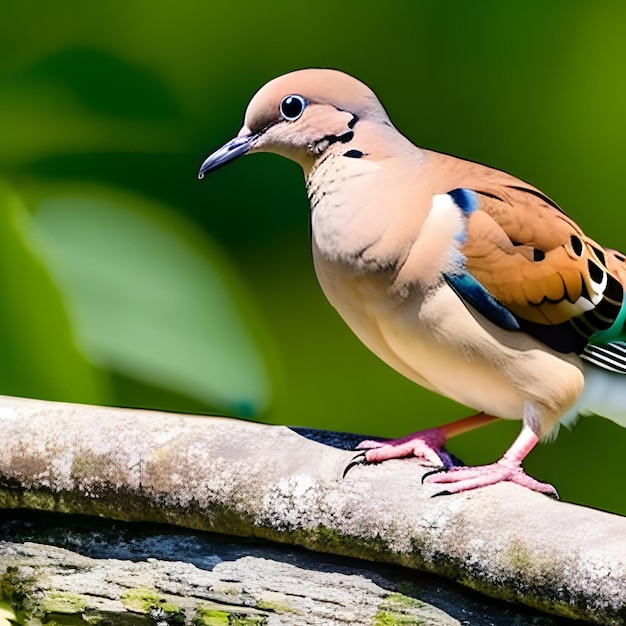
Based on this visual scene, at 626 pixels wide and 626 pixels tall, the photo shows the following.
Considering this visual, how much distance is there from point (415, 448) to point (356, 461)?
6.5 inches

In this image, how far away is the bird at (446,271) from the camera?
1.34 m

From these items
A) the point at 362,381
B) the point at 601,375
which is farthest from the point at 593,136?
the point at 601,375

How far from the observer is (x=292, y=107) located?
1.41 m

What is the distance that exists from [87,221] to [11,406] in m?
1.01

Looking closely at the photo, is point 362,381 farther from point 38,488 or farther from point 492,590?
point 492,590

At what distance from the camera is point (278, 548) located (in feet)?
4.16

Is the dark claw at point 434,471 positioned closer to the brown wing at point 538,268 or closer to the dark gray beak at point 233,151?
the brown wing at point 538,268

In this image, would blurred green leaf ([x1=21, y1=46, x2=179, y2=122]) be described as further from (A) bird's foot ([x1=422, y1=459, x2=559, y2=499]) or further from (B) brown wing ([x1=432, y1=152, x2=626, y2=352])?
(A) bird's foot ([x1=422, y1=459, x2=559, y2=499])

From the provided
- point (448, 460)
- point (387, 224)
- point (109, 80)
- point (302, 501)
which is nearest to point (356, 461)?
point (302, 501)

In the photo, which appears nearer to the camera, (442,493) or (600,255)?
(442,493)

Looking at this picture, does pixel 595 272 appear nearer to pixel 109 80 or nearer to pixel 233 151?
pixel 233 151

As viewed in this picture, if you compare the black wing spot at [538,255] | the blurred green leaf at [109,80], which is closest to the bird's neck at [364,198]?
the black wing spot at [538,255]

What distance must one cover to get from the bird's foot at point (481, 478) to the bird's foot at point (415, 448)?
0.05m

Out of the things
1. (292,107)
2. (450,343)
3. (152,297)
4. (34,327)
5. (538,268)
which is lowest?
(34,327)
